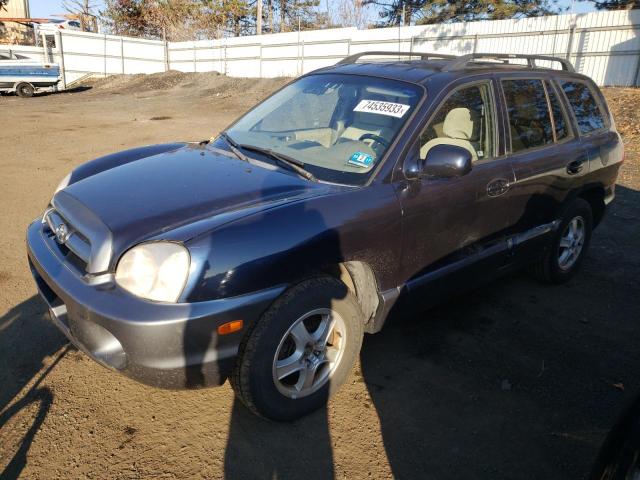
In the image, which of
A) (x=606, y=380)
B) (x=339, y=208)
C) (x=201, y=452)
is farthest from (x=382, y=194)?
(x=606, y=380)

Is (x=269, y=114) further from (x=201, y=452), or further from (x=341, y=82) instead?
(x=201, y=452)

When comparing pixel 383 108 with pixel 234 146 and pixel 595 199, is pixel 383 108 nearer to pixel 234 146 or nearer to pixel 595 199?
pixel 234 146

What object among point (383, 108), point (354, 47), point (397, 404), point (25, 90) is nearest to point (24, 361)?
point (397, 404)

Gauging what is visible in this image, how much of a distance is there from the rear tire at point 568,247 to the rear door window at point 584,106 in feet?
2.20

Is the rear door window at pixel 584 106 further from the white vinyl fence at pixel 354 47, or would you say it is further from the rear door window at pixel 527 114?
the white vinyl fence at pixel 354 47

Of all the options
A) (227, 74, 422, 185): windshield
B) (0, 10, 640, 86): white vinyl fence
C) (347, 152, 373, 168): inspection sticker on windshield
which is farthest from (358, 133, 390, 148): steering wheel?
(0, 10, 640, 86): white vinyl fence

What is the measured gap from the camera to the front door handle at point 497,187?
129 inches

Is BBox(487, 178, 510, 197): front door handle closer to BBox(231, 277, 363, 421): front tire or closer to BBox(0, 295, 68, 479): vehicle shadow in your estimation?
BBox(231, 277, 363, 421): front tire

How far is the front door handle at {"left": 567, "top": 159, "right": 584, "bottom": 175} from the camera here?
397cm

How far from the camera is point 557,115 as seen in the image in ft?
13.1

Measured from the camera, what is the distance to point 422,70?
3324mm

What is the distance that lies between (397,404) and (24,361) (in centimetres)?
230

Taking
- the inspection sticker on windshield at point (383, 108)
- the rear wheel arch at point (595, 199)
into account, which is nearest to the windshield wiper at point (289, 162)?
the inspection sticker on windshield at point (383, 108)

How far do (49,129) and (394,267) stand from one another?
12.6 m
